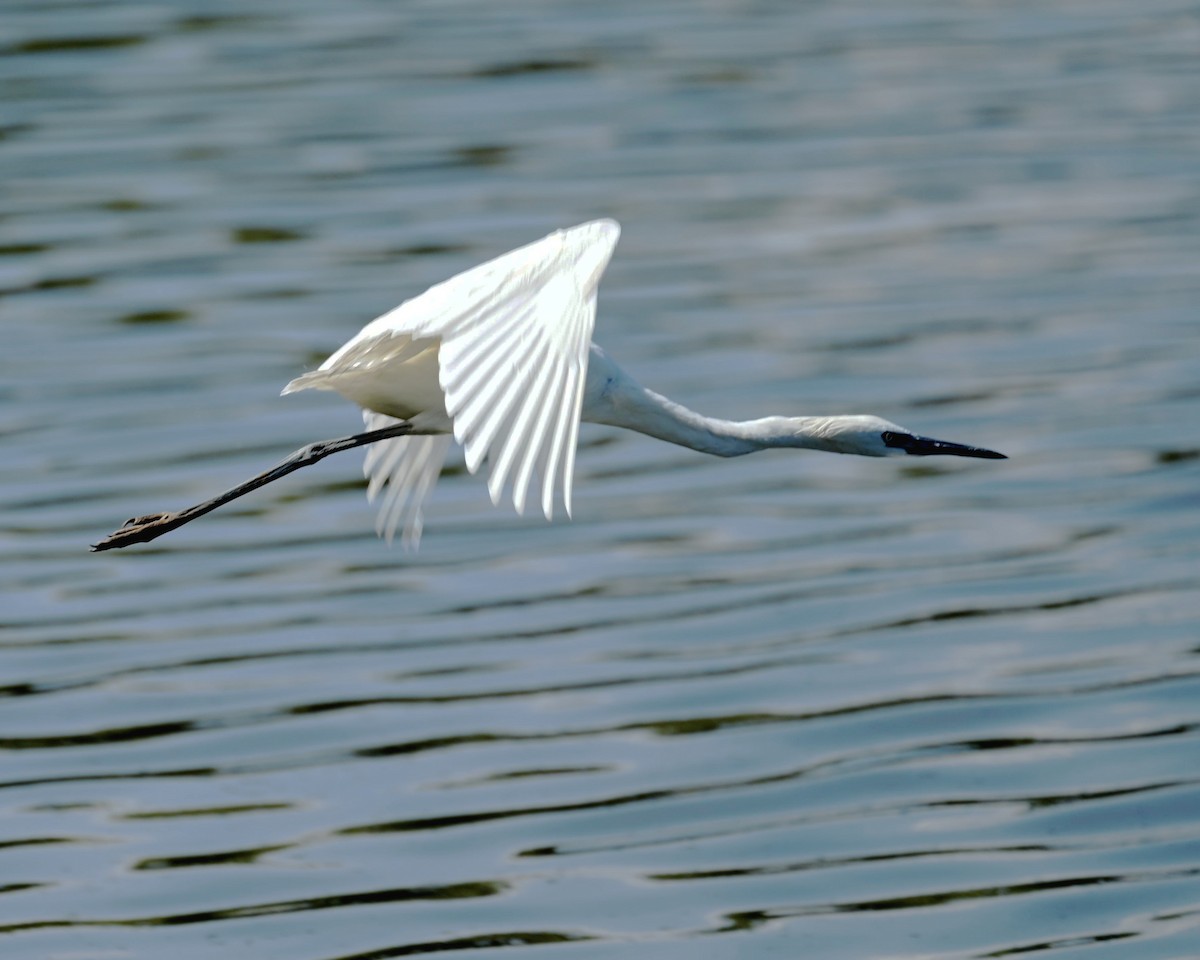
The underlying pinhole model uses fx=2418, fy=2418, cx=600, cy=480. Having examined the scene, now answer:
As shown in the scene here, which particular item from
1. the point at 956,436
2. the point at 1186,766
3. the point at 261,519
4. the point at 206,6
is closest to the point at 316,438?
the point at 261,519

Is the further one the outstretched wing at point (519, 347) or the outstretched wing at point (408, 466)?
the outstretched wing at point (408, 466)

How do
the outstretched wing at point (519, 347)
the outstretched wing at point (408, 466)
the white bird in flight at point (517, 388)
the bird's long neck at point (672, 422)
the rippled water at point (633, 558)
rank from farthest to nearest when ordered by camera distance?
the outstretched wing at point (408, 466)
the bird's long neck at point (672, 422)
the rippled water at point (633, 558)
the white bird in flight at point (517, 388)
the outstretched wing at point (519, 347)

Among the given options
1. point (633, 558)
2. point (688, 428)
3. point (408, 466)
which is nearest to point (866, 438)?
point (688, 428)

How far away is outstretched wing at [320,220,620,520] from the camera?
611 centimetres

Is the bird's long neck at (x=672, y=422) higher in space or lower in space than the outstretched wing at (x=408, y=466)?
higher

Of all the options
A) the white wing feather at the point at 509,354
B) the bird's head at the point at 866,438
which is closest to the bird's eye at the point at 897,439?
the bird's head at the point at 866,438

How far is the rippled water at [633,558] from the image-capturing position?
8125 mm

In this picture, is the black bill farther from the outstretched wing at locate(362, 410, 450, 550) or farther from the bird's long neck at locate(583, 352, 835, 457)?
the outstretched wing at locate(362, 410, 450, 550)

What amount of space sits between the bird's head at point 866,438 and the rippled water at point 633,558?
1.05m

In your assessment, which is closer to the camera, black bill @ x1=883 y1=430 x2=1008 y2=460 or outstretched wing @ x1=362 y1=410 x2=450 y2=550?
black bill @ x1=883 y1=430 x2=1008 y2=460

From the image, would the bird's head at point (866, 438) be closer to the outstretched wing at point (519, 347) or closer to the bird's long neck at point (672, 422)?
the bird's long neck at point (672, 422)

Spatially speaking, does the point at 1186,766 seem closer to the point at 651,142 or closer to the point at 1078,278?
the point at 1078,278

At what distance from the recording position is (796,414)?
1240 centimetres

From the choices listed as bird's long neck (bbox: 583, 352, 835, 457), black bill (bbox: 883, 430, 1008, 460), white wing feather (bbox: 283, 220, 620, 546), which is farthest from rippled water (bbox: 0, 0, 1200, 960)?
white wing feather (bbox: 283, 220, 620, 546)
